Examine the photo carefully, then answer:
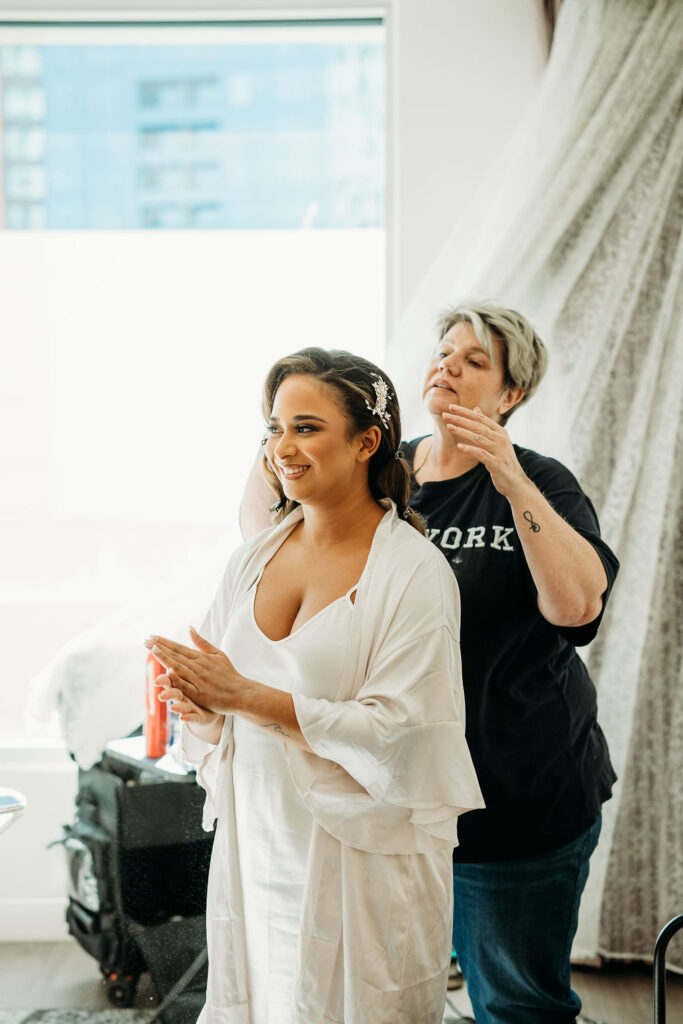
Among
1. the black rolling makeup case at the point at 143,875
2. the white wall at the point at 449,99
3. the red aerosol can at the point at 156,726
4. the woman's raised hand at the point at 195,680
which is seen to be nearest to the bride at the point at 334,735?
the woman's raised hand at the point at 195,680

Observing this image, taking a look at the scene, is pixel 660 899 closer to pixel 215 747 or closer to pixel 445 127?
pixel 215 747

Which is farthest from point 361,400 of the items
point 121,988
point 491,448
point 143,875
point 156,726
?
point 121,988

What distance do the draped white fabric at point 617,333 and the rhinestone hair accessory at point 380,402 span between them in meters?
0.79

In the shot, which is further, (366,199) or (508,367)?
(366,199)

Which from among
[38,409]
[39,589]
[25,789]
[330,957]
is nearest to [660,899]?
[330,957]

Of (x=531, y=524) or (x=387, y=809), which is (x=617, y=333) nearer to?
(x=531, y=524)

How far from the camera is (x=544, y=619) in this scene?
1.38 meters

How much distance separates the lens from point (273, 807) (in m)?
1.11

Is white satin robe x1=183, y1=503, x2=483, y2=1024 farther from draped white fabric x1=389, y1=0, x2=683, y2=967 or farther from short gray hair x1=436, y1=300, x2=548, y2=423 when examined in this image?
draped white fabric x1=389, y1=0, x2=683, y2=967

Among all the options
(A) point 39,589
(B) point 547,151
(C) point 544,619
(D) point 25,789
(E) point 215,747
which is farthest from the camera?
(A) point 39,589

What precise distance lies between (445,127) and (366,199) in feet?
1.09

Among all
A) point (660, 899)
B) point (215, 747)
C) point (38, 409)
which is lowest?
point (660, 899)

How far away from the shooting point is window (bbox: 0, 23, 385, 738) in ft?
8.13

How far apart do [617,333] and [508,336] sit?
78cm
